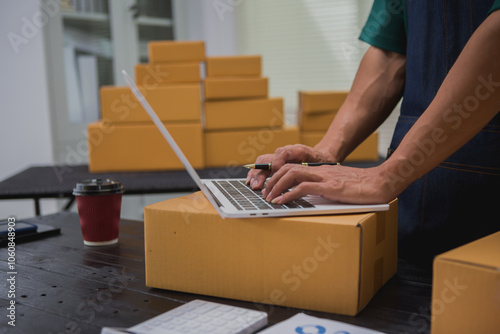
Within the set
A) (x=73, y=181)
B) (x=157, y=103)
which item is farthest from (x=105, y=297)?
(x=157, y=103)

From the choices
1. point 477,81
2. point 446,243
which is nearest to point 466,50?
point 477,81

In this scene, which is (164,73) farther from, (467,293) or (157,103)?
(467,293)

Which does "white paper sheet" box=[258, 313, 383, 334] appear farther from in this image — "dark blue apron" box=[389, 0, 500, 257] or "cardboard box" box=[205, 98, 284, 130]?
"cardboard box" box=[205, 98, 284, 130]

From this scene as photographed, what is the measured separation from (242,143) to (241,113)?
15cm

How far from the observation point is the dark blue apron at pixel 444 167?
93cm

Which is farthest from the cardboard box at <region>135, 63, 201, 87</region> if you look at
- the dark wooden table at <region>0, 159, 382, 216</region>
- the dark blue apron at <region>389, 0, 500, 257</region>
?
the dark blue apron at <region>389, 0, 500, 257</region>

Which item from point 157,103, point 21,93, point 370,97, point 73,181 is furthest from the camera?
point 21,93

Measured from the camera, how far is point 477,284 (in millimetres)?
512

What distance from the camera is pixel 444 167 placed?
972mm

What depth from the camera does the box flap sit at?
514 mm

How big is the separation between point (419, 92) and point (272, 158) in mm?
351

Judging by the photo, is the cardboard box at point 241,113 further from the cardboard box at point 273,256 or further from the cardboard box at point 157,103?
the cardboard box at point 273,256

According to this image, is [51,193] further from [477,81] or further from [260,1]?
[260,1]

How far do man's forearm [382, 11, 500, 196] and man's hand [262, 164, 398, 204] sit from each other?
0.08 feet
